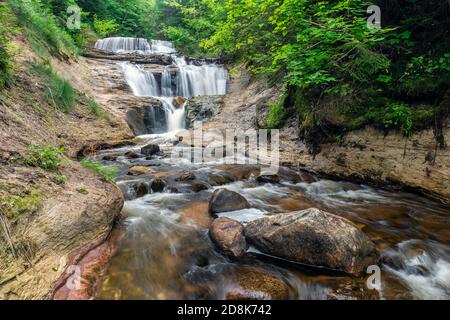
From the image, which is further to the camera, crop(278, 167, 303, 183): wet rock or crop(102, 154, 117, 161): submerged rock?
crop(102, 154, 117, 161): submerged rock

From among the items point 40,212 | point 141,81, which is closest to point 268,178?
point 40,212

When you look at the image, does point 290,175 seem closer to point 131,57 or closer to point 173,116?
point 173,116

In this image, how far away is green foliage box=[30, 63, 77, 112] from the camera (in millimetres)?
6484

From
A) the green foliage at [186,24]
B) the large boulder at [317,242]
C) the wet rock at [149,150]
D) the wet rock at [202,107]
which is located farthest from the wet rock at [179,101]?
the large boulder at [317,242]

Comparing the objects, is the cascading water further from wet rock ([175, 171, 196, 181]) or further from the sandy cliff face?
Result: the sandy cliff face

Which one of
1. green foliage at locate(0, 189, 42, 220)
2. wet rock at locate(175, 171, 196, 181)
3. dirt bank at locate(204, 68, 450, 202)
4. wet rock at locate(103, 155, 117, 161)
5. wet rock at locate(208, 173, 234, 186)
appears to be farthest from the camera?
wet rock at locate(103, 155, 117, 161)

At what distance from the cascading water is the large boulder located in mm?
9637

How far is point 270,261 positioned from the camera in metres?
2.98

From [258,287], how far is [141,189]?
10.1 feet

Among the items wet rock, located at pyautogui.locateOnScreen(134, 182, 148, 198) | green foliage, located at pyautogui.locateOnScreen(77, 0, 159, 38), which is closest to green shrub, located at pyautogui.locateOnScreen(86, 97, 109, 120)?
wet rock, located at pyautogui.locateOnScreen(134, 182, 148, 198)

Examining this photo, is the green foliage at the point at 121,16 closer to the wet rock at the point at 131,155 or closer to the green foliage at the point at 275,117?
the wet rock at the point at 131,155
